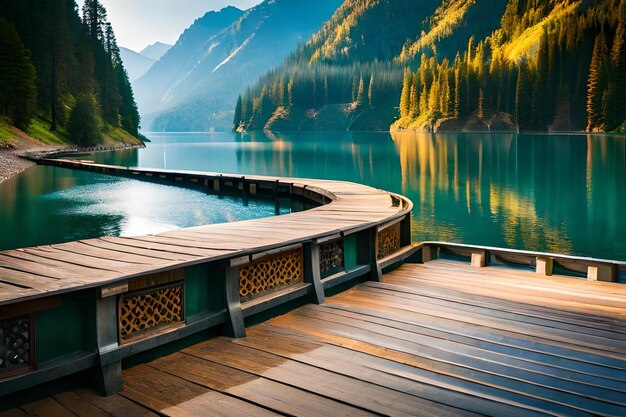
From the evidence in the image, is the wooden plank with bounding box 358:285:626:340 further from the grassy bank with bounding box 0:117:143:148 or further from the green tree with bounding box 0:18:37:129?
the green tree with bounding box 0:18:37:129

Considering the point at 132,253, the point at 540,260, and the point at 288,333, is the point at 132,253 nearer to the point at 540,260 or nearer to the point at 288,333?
the point at 288,333

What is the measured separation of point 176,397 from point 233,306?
1.55 metres

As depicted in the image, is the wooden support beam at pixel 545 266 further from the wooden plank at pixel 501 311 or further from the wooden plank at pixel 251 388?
the wooden plank at pixel 251 388

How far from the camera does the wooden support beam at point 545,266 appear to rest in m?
10.5

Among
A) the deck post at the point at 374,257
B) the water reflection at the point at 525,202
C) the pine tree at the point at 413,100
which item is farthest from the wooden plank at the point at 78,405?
the pine tree at the point at 413,100

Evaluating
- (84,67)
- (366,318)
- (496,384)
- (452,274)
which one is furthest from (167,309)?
(84,67)

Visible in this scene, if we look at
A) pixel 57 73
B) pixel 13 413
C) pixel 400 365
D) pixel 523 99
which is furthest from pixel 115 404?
pixel 523 99

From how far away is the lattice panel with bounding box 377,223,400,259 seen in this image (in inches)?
400

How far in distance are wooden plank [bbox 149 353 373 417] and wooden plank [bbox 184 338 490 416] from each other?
3.8 inches

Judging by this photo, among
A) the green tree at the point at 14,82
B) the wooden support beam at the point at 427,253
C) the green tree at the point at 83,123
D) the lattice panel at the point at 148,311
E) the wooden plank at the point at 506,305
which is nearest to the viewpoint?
the lattice panel at the point at 148,311

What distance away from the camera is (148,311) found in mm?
5500

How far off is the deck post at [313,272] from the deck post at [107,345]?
9.98ft

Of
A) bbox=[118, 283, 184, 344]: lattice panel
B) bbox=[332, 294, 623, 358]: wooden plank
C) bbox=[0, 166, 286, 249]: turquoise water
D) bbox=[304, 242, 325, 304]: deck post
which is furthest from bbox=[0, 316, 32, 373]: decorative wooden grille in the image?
bbox=[0, 166, 286, 249]: turquoise water

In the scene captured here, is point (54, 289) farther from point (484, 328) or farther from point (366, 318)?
point (484, 328)
